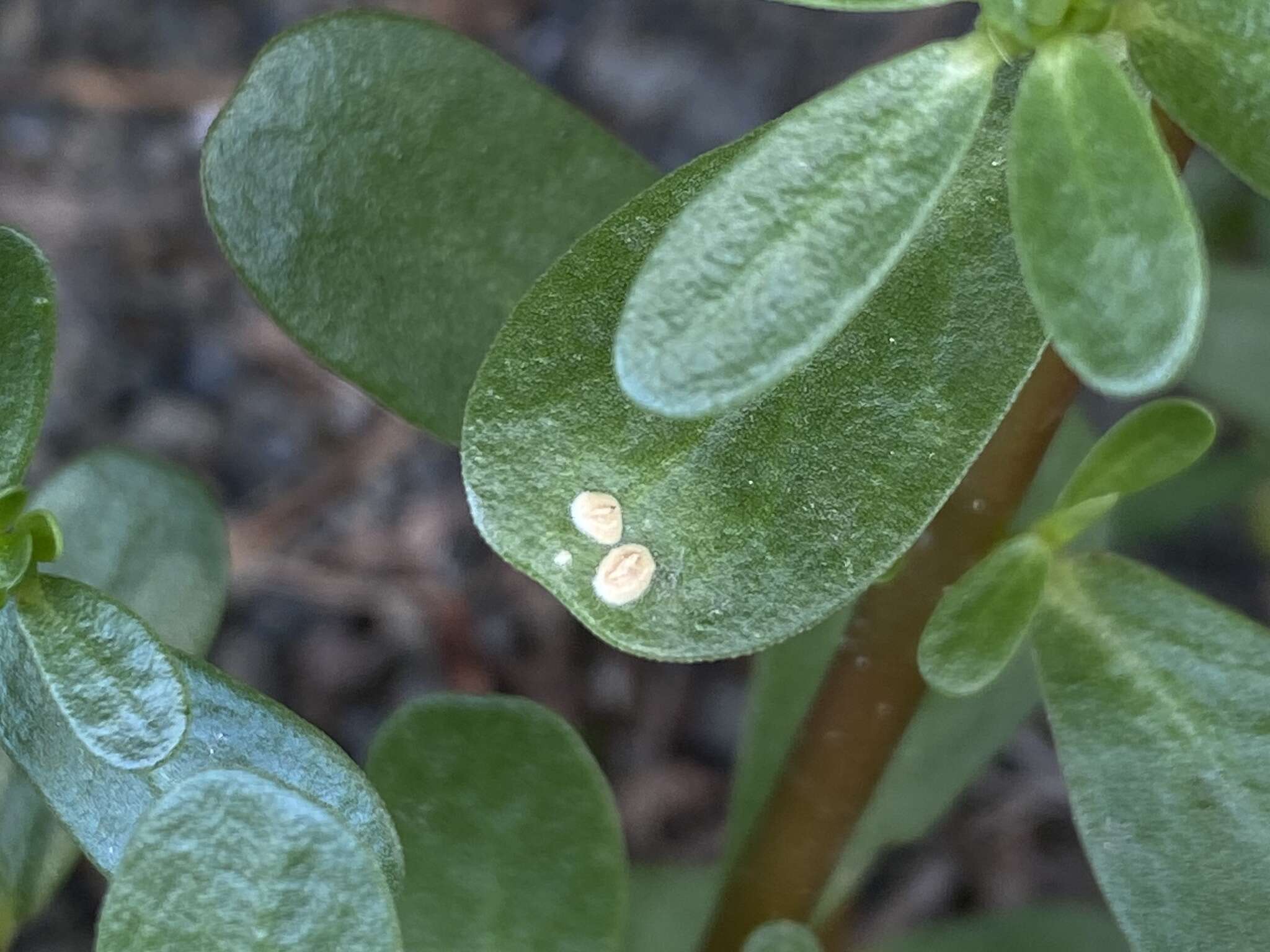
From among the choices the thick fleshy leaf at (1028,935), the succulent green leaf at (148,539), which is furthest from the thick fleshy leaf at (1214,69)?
the thick fleshy leaf at (1028,935)

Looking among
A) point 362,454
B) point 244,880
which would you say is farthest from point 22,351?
point 362,454

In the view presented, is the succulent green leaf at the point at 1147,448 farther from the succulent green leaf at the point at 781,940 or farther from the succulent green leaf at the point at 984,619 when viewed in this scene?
the succulent green leaf at the point at 781,940

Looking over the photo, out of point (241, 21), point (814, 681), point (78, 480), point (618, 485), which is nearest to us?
point (618, 485)

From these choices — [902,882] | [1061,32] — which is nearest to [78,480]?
[1061,32]

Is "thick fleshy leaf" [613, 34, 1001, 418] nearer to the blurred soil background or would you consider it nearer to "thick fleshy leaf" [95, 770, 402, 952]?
"thick fleshy leaf" [95, 770, 402, 952]

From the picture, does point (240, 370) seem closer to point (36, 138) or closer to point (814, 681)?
point (36, 138)

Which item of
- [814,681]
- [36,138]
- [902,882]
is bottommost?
[902,882]
